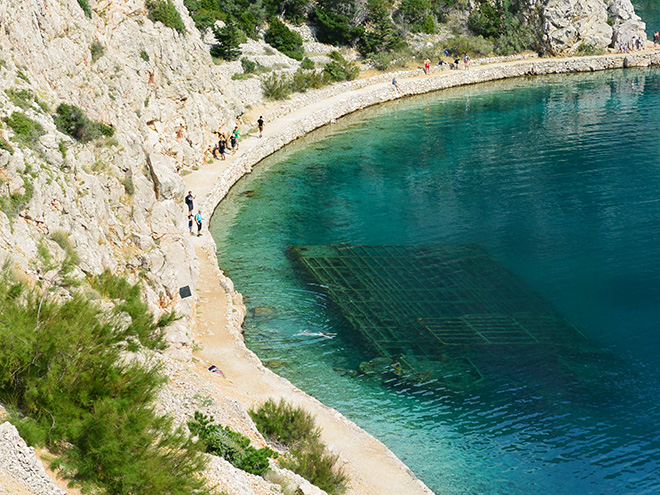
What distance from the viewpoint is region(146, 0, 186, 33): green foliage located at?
53000 millimetres

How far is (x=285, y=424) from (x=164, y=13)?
38.8m

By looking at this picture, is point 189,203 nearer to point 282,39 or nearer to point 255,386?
point 255,386

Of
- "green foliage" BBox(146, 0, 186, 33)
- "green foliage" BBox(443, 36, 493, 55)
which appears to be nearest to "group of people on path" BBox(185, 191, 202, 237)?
"green foliage" BBox(146, 0, 186, 33)

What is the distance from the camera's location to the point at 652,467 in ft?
79.2

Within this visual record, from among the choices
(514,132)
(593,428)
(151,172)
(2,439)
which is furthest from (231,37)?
(2,439)

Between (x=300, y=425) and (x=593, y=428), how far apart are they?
1061cm

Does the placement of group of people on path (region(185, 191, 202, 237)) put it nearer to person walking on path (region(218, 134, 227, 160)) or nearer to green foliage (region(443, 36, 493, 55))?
person walking on path (region(218, 134, 227, 160))

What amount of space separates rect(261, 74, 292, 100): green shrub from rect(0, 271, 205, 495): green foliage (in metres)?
52.4

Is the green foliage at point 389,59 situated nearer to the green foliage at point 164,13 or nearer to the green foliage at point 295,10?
the green foliage at point 295,10

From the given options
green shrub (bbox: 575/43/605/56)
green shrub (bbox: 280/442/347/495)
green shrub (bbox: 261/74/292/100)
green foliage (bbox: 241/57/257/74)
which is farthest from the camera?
green shrub (bbox: 575/43/605/56)

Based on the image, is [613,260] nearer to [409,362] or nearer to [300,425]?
[409,362]

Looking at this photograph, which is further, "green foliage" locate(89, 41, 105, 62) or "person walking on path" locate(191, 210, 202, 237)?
"person walking on path" locate(191, 210, 202, 237)

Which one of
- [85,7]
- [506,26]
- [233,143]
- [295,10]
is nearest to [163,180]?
[85,7]

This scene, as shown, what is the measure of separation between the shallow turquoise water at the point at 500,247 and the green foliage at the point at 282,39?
468 inches
